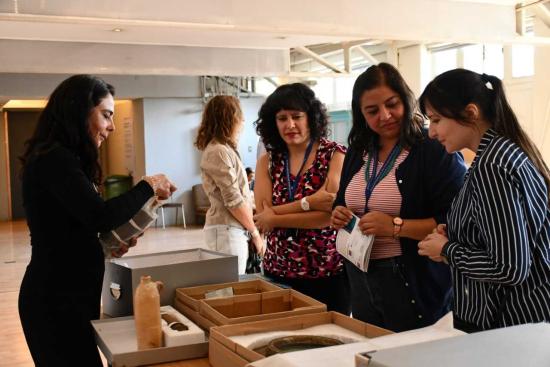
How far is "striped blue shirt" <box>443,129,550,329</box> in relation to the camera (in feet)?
4.75

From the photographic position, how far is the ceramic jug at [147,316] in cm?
158

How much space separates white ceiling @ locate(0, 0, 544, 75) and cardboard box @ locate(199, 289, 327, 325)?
2.92m

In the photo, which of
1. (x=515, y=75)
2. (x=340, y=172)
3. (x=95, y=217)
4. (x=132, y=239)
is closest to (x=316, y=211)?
(x=340, y=172)

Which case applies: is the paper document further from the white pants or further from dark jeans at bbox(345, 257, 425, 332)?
the white pants

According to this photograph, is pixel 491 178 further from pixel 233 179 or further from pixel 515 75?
pixel 515 75

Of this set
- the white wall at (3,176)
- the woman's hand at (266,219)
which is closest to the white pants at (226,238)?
the woman's hand at (266,219)

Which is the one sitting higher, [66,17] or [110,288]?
[66,17]

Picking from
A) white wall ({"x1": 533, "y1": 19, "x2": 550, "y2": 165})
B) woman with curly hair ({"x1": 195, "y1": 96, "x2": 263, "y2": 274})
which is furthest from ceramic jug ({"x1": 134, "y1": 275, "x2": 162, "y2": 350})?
white wall ({"x1": 533, "y1": 19, "x2": 550, "y2": 165})

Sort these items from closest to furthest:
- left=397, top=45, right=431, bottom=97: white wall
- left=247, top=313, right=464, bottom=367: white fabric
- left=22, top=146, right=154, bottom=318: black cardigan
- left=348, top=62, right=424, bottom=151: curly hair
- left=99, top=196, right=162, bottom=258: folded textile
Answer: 1. left=247, top=313, right=464, bottom=367: white fabric
2. left=22, top=146, right=154, bottom=318: black cardigan
3. left=99, top=196, right=162, bottom=258: folded textile
4. left=348, top=62, right=424, bottom=151: curly hair
5. left=397, top=45, right=431, bottom=97: white wall

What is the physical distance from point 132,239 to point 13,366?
2.54m

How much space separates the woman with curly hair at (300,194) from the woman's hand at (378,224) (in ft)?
1.27

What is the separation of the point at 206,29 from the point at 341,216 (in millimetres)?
2814

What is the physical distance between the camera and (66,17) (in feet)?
13.3

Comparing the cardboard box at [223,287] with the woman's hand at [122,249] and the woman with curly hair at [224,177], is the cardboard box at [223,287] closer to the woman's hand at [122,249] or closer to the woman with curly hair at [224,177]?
the woman's hand at [122,249]
